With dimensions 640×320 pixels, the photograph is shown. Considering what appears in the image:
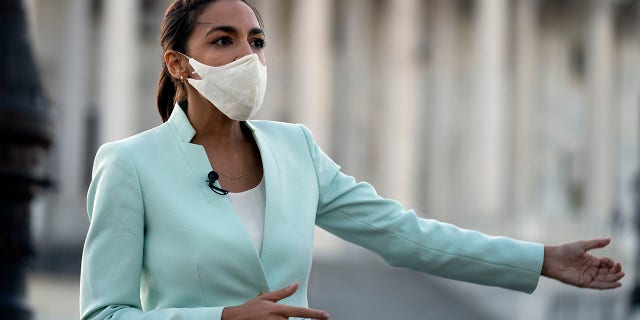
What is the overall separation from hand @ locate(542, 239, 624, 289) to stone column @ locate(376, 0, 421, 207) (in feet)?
134

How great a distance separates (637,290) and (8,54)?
14.1 metres

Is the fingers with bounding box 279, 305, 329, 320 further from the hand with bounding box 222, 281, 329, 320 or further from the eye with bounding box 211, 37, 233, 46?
the eye with bounding box 211, 37, 233, 46

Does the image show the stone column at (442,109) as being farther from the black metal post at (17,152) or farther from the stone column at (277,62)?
the black metal post at (17,152)

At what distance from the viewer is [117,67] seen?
130 ft

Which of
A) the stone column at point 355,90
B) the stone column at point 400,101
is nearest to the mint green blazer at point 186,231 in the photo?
the stone column at point 400,101

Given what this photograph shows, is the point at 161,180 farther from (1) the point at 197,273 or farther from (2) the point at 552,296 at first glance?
(2) the point at 552,296

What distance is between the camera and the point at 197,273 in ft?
12.8

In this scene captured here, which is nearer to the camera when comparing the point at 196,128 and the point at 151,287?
the point at 151,287

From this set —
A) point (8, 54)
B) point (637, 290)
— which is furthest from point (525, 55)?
point (8, 54)

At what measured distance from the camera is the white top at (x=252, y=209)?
4.09 meters

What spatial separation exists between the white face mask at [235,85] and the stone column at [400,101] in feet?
135

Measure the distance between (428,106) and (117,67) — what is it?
14914mm

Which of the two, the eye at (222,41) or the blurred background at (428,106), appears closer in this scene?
the eye at (222,41)

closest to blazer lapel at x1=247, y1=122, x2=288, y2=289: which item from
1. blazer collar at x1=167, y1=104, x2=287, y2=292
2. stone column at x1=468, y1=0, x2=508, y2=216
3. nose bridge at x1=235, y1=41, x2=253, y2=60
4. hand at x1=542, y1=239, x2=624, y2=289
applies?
blazer collar at x1=167, y1=104, x2=287, y2=292
